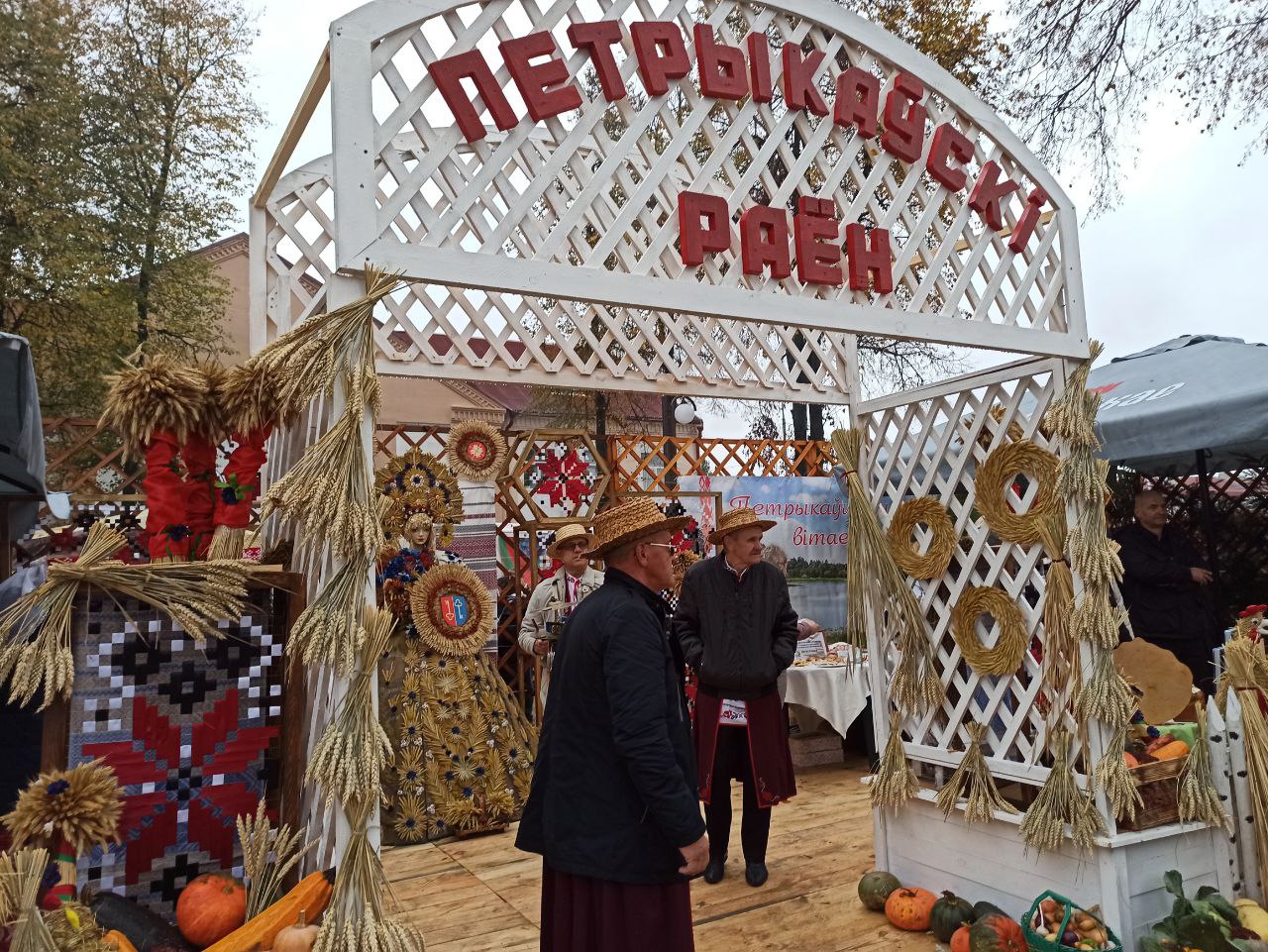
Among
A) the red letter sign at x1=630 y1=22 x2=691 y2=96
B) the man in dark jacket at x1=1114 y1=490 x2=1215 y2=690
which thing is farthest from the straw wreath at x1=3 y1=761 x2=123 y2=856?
the man in dark jacket at x1=1114 y1=490 x2=1215 y2=690

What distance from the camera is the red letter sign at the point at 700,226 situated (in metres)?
2.48

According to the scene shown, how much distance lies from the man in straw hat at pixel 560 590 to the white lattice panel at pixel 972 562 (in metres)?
1.77

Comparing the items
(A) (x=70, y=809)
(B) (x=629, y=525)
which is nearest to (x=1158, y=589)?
(B) (x=629, y=525)

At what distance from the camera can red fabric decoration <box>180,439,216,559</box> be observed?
2225 millimetres

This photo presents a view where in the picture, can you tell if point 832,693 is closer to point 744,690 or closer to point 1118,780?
point 744,690

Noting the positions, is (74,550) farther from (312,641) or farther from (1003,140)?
(1003,140)

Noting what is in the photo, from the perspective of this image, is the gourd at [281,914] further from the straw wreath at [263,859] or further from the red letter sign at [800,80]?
the red letter sign at [800,80]

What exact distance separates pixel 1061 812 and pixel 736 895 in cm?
134

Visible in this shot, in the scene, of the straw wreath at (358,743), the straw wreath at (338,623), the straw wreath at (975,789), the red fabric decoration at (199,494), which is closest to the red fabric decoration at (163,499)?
the red fabric decoration at (199,494)

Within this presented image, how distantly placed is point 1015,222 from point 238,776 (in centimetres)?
304

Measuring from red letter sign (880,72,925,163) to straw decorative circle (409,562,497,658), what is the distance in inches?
122

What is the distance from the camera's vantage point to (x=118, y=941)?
5.74 ft

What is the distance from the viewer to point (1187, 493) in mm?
6035

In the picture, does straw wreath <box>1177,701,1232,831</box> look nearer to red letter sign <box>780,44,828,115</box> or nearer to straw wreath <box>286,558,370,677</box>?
red letter sign <box>780,44,828,115</box>
